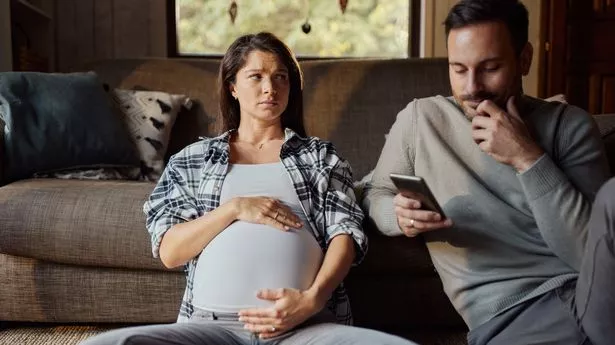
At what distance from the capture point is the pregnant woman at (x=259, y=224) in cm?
118

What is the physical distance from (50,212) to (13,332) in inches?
16.4

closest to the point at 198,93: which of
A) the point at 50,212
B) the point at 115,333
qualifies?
the point at 50,212

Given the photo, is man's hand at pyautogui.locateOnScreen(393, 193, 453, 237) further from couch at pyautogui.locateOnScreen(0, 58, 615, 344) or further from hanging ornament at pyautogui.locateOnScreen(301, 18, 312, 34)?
hanging ornament at pyautogui.locateOnScreen(301, 18, 312, 34)

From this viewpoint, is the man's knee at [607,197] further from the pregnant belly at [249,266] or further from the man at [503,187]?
the pregnant belly at [249,266]

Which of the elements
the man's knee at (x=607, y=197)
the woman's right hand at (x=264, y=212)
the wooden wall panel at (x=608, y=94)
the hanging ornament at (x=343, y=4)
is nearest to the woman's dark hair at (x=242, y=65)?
the woman's right hand at (x=264, y=212)

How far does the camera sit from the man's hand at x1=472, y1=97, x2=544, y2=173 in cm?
113

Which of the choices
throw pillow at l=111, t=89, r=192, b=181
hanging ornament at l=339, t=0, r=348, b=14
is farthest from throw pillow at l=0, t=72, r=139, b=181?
hanging ornament at l=339, t=0, r=348, b=14

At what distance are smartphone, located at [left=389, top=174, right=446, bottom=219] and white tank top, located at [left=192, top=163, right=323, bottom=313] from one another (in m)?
0.24

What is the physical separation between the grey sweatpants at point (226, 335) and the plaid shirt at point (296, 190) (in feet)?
0.43

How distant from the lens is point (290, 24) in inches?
147

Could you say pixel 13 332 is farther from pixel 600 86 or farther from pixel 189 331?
pixel 600 86

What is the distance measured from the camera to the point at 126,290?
1.76m

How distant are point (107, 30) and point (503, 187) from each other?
2981 mm

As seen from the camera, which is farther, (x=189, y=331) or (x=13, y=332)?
(x=13, y=332)
